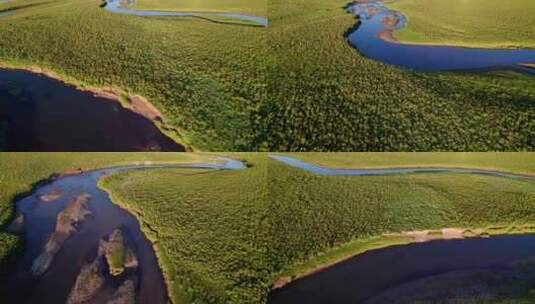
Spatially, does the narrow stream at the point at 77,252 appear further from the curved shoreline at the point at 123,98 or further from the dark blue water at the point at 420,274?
the dark blue water at the point at 420,274

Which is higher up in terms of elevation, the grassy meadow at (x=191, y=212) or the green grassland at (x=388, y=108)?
the green grassland at (x=388, y=108)

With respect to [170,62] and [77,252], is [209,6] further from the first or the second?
[77,252]

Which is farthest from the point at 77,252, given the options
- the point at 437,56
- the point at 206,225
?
the point at 437,56

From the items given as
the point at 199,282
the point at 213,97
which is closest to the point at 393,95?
the point at 213,97

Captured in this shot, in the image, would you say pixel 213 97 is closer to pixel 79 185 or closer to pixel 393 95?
pixel 393 95

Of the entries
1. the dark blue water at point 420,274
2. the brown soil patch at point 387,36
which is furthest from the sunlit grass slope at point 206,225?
the brown soil patch at point 387,36
